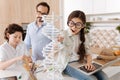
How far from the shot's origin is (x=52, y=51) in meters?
1.20

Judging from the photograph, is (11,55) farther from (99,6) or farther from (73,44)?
(99,6)

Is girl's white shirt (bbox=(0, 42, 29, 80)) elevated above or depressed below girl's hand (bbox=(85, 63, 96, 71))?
above

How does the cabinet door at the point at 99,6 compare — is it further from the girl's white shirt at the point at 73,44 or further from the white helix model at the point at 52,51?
the white helix model at the point at 52,51

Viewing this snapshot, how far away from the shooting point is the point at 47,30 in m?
1.20

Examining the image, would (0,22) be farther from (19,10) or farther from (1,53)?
(1,53)

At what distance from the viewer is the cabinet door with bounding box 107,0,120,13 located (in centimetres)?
320

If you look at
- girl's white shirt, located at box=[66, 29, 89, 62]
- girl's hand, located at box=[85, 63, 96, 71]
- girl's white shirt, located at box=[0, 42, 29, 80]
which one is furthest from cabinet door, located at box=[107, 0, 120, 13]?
girl's white shirt, located at box=[0, 42, 29, 80]

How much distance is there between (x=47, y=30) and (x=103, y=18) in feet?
8.30

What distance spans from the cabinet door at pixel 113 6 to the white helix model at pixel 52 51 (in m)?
2.29

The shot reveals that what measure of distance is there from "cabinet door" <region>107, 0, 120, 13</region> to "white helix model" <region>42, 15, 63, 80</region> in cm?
229

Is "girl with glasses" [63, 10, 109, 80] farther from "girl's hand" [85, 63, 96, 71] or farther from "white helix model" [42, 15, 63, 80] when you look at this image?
"white helix model" [42, 15, 63, 80]

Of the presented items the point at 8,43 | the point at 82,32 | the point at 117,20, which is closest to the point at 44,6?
the point at 82,32

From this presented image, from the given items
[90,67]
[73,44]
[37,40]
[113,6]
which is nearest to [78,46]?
[73,44]

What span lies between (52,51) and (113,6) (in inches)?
93.3
